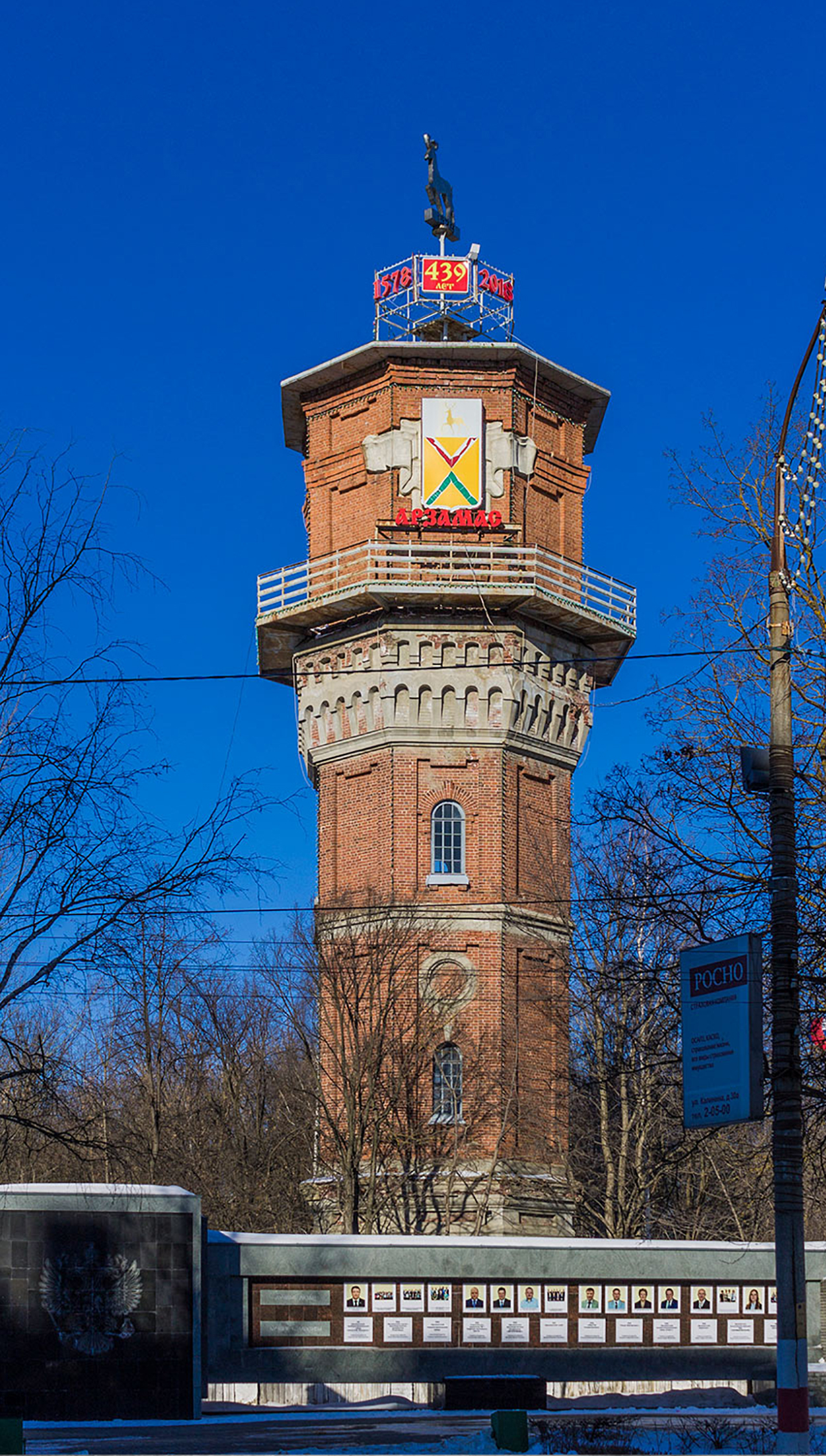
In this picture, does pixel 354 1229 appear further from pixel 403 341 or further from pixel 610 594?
pixel 403 341

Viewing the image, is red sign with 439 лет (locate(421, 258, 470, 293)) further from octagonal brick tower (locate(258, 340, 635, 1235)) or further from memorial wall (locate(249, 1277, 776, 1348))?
memorial wall (locate(249, 1277, 776, 1348))

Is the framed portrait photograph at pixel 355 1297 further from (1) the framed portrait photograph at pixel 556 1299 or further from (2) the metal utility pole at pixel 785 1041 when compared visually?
(2) the metal utility pole at pixel 785 1041

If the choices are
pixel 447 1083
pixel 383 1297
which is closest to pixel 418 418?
pixel 447 1083

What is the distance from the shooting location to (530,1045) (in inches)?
1567

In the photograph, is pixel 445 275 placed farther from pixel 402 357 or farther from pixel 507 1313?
pixel 507 1313

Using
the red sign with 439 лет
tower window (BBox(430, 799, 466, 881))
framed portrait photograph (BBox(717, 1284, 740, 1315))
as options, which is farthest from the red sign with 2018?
framed portrait photograph (BBox(717, 1284, 740, 1315))

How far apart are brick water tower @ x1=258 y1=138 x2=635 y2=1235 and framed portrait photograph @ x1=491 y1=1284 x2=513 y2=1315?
1013 cm

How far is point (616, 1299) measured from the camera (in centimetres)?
2692

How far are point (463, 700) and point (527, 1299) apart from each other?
16909mm

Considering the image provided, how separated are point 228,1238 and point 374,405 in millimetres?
22729

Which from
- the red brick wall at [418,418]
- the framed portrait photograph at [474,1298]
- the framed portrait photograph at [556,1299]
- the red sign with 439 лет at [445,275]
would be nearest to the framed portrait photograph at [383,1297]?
the framed portrait photograph at [474,1298]

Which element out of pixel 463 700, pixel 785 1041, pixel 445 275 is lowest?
pixel 785 1041

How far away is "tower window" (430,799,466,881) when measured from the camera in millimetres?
40219

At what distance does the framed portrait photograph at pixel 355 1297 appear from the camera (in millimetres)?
25812
